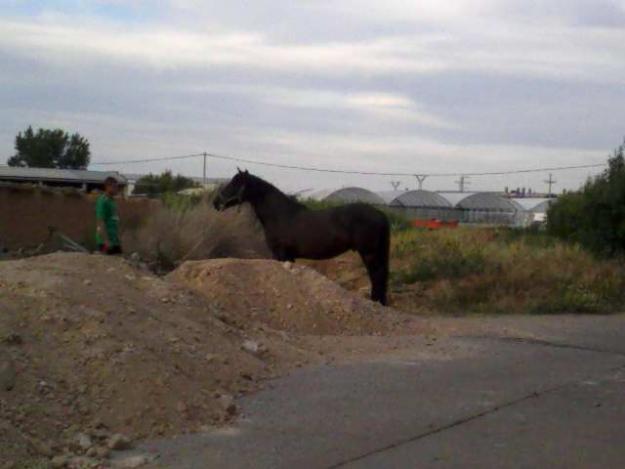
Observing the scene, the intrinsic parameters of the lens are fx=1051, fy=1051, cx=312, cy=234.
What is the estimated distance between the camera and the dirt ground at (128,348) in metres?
7.73

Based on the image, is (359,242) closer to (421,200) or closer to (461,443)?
(461,443)

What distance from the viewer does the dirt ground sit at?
773cm

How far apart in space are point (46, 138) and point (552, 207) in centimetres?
4107

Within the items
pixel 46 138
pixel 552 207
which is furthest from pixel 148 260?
pixel 46 138

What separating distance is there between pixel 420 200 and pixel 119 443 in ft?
201

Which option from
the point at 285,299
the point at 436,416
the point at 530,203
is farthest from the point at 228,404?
the point at 530,203

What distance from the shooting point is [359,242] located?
17.0 metres

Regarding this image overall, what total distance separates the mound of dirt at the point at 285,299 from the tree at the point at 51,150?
174 feet

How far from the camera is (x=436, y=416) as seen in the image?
29.5ft

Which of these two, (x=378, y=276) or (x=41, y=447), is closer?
(x=41, y=447)

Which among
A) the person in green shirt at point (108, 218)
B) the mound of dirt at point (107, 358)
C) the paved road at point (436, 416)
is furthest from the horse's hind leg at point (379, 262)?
the mound of dirt at point (107, 358)

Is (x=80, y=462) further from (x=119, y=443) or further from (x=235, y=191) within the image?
(x=235, y=191)

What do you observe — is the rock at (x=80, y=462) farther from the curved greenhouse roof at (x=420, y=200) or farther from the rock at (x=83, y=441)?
the curved greenhouse roof at (x=420, y=200)

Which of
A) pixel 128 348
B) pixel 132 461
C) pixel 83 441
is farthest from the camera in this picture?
pixel 128 348
